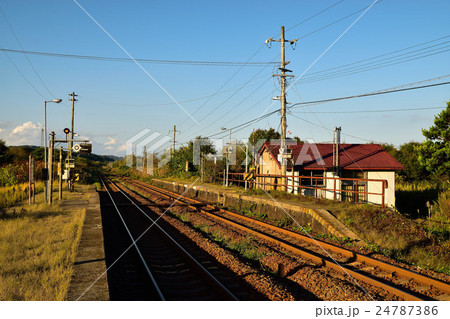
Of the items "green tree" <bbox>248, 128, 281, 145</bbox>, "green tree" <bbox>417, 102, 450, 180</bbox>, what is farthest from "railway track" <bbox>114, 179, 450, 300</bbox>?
"green tree" <bbox>248, 128, 281, 145</bbox>

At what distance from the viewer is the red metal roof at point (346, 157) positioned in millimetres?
25203

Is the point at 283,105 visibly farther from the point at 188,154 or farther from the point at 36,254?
the point at 188,154

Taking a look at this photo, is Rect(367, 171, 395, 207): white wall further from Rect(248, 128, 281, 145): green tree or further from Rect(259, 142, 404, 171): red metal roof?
Rect(248, 128, 281, 145): green tree

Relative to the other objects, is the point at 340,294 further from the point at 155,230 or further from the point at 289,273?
the point at 155,230

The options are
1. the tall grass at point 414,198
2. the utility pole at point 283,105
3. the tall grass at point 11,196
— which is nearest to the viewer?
the tall grass at point 11,196

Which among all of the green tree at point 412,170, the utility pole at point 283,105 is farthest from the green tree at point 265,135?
the utility pole at point 283,105

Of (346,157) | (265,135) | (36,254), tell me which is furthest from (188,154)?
(36,254)

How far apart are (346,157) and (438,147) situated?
7.26m

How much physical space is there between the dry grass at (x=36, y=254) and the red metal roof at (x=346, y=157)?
1701 centimetres

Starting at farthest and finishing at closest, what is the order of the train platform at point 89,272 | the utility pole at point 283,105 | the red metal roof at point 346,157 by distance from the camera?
the red metal roof at point 346,157, the utility pole at point 283,105, the train platform at point 89,272

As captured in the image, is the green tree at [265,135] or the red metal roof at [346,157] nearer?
the red metal roof at [346,157]

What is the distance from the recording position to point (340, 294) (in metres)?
6.08

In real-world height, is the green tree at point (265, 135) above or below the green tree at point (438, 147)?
above

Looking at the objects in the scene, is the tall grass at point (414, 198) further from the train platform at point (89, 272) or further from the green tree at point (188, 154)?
the green tree at point (188, 154)
